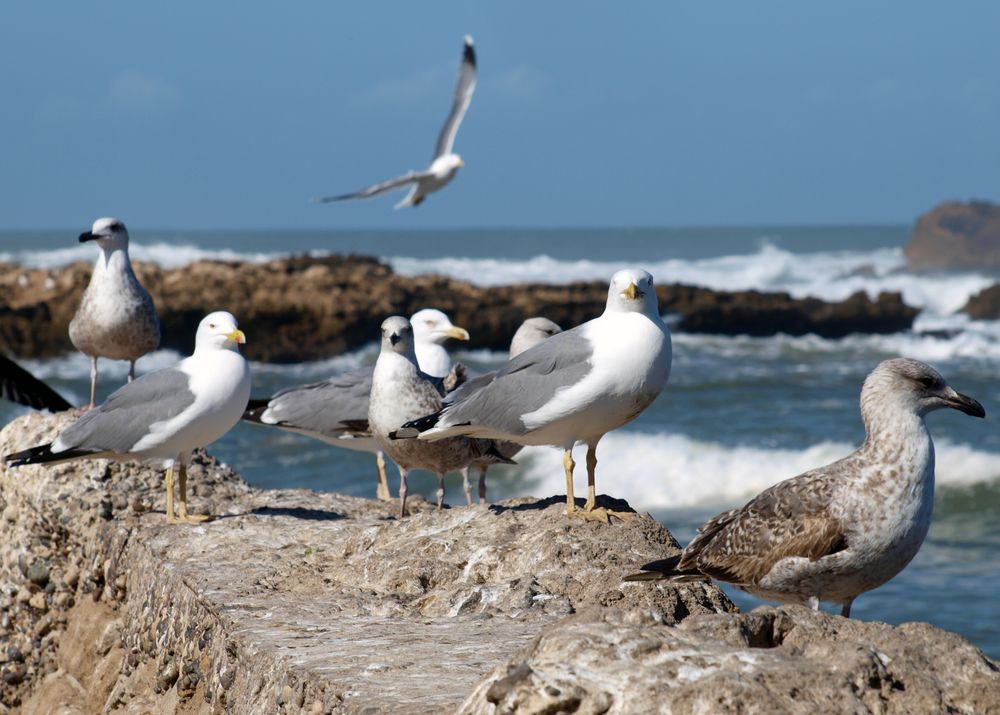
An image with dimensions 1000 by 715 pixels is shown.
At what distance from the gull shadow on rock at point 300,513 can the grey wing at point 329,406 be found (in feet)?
3.18

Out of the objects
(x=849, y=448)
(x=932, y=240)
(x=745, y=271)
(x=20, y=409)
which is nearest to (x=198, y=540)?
(x=849, y=448)

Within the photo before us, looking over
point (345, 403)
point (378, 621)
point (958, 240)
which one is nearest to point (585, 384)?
point (378, 621)

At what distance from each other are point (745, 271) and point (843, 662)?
48.5 metres

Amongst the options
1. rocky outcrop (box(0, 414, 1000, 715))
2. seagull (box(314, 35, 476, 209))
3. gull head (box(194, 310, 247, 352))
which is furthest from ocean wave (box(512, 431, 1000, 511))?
gull head (box(194, 310, 247, 352))

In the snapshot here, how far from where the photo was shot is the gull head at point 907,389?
158 inches

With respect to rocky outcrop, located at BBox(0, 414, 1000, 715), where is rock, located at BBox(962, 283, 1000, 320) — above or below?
below

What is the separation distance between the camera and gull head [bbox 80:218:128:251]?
6.79m

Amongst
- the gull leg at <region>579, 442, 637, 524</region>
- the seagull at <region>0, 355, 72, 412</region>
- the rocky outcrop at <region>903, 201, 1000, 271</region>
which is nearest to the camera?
the gull leg at <region>579, 442, 637, 524</region>

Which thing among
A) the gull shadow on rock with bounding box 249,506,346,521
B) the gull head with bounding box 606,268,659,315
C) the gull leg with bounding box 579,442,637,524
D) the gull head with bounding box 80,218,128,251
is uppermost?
the gull head with bounding box 80,218,128,251

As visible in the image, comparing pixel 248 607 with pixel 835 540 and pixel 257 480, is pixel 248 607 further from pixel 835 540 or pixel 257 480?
pixel 257 480

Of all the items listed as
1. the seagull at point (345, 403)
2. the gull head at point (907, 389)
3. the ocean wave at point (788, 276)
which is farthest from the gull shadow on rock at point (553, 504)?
the ocean wave at point (788, 276)

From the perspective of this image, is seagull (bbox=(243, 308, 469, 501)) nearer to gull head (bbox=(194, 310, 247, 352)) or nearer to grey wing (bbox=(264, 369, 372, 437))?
grey wing (bbox=(264, 369, 372, 437))

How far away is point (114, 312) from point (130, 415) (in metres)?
1.38

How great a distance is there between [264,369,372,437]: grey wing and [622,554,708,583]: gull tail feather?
2.86 meters
